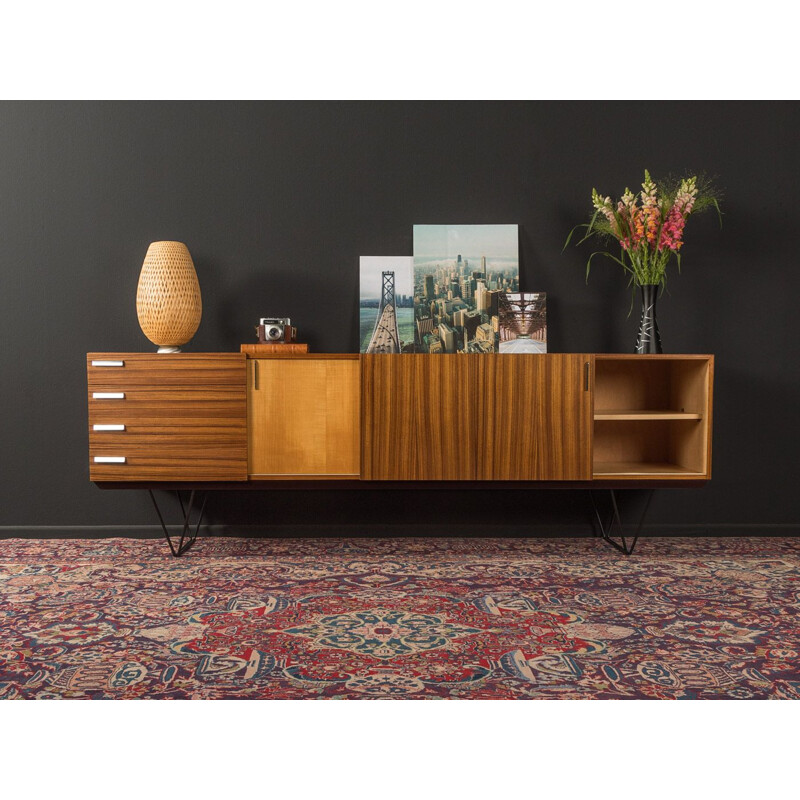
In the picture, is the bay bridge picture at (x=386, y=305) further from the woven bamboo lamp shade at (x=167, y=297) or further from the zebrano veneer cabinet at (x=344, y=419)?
the woven bamboo lamp shade at (x=167, y=297)

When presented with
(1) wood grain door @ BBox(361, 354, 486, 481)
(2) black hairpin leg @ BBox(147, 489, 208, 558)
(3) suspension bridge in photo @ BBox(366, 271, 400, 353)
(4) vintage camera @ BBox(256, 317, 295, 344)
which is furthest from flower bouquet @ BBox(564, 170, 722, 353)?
(2) black hairpin leg @ BBox(147, 489, 208, 558)

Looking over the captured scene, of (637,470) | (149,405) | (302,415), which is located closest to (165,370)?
(149,405)

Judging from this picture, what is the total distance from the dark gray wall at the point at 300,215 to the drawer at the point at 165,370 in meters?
0.52

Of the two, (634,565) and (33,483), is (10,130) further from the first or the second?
(634,565)

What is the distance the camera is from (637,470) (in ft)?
11.1

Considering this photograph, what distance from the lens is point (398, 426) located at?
3.21 metres

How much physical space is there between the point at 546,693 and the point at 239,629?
1083mm

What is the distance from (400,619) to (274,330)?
154cm

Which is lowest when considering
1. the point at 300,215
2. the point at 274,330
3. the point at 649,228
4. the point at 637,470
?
the point at 637,470

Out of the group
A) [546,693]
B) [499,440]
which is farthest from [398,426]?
[546,693]

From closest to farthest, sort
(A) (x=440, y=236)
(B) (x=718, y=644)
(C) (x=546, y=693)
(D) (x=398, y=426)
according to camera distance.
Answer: (C) (x=546, y=693), (B) (x=718, y=644), (D) (x=398, y=426), (A) (x=440, y=236)

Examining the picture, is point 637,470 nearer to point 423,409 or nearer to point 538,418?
point 538,418

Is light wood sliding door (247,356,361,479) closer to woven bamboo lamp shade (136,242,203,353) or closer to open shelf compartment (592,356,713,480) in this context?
woven bamboo lamp shade (136,242,203,353)

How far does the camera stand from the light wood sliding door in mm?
3242
